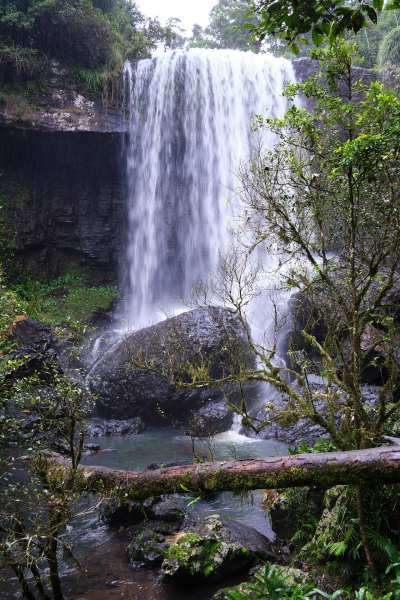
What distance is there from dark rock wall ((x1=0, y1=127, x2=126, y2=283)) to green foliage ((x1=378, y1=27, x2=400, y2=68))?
13706 mm

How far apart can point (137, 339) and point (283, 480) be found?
32.1 ft

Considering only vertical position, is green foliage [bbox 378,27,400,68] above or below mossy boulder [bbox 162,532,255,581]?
above

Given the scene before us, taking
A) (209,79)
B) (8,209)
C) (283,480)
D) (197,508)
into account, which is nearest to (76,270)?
(8,209)

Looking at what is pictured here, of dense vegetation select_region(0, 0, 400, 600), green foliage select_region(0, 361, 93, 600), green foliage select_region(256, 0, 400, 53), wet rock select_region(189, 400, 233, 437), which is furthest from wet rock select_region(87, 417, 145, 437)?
green foliage select_region(256, 0, 400, 53)

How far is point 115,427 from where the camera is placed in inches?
517

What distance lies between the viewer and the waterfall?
20781 millimetres

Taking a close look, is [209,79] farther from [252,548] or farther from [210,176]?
[252,548]

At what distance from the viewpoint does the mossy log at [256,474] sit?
163 inches

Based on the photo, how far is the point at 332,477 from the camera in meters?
4.31

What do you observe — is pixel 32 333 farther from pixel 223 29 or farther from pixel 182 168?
pixel 223 29

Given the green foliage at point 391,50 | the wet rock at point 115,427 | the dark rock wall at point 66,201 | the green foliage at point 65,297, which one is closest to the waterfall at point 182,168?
the dark rock wall at point 66,201

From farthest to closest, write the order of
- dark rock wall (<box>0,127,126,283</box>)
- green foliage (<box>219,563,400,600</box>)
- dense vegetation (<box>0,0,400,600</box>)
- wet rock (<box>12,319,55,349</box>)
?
dark rock wall (<box>0,127,126,283</box>) < wet rock (<box>12,319,55,349</box>) < dense vegetation (<box>0,0,400,600</box>) < green foliage (<box>219,563,400,600</box>)

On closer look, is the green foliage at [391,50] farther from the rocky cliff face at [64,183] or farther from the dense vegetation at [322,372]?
the dense vegetation at [322,372]

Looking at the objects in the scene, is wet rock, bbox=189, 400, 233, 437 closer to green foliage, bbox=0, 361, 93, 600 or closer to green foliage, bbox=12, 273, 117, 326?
green foliage, bbox=0, 361, 93, 600
